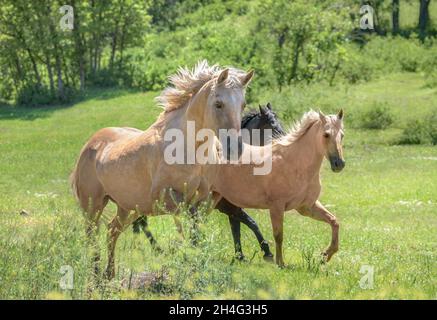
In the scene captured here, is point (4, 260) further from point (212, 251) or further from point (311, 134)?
point (311, 134)

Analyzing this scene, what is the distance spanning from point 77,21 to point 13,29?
3.12m

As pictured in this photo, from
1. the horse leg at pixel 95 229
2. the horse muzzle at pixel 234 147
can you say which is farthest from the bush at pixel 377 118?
the horse muzzle at pixel 234 147

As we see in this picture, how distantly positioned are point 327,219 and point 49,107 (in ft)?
116

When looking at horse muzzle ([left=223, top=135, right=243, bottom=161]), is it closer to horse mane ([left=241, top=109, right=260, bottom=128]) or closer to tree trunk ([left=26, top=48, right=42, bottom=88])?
horse mane ([left=241, top=109, right=260, bottom=128])

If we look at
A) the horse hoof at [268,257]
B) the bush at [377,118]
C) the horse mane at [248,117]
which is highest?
the horse mane at [248,117]

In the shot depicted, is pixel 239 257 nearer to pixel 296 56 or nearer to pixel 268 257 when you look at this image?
pixel 268 257

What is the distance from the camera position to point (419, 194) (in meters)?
22.4

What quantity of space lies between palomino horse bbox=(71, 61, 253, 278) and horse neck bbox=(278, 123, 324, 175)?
74.4 inches

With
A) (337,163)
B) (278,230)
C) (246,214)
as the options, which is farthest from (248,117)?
(278,230)

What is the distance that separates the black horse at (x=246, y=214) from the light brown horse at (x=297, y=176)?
0.99 ft

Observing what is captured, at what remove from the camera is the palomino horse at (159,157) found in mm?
9555

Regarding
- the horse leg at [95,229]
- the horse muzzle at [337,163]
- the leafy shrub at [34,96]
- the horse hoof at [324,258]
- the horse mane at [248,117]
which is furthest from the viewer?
the leafy shrub at [34,96]

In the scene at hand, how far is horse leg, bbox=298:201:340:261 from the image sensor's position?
11.6 meters

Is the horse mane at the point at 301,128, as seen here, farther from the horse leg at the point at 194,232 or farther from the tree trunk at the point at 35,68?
the tree trunk at the point at 35,68
